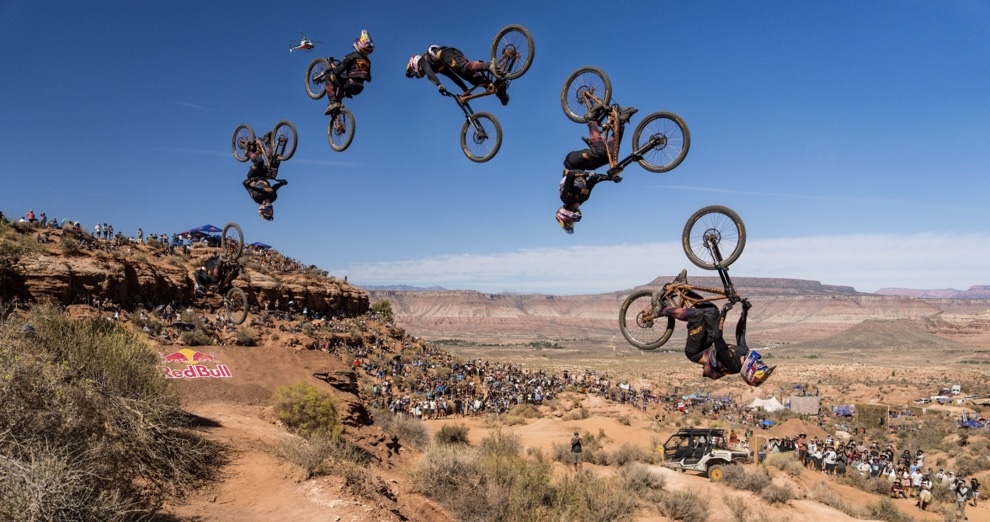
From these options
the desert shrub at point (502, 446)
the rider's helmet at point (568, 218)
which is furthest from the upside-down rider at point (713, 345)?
the desert shrub at point (502, 446)

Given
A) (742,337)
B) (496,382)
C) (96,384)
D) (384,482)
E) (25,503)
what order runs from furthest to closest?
(496,382), (384,482), (96,384), (742,337), (25,503)

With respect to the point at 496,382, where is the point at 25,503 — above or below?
above

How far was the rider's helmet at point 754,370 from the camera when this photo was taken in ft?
27.7

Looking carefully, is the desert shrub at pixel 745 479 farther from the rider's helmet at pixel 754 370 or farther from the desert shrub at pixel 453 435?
the rider's helmet at pixel 754 370

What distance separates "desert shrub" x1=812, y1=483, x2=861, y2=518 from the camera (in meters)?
19.4

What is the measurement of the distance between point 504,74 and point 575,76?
1268mm

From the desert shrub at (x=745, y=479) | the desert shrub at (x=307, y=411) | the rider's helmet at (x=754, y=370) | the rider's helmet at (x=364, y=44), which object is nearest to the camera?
the rider's helmet at (x=754, y=370)

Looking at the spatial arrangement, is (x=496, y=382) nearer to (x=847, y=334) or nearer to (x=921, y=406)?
(x=921, y=406)

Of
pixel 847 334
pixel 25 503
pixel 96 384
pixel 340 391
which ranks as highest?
pixel 96 384

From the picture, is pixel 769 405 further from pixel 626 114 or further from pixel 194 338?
pixel 626 114

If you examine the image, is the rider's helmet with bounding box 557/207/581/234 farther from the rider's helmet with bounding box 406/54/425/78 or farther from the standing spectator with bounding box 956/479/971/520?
the standing spectator with bounding box 956/479/971/520

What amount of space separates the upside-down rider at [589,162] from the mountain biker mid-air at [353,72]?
5.89 m

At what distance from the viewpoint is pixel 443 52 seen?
34.7 ft

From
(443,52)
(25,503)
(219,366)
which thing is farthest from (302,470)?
(219,366)
